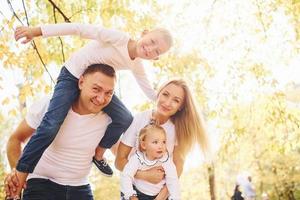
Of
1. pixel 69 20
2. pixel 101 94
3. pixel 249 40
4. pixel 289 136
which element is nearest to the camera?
pixel 101 94

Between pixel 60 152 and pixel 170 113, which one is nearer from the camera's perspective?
pixel 60 152

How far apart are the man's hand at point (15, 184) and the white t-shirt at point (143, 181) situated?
72 centimetres

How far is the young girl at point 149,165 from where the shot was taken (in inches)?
145

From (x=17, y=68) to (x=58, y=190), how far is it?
325cm

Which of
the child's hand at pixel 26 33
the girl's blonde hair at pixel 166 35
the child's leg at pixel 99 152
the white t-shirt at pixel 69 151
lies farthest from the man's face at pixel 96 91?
the girl's blonde hair at pixel 166 35

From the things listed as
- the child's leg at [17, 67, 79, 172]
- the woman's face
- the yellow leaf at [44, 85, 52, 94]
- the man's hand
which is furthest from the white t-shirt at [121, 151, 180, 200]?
the yellow leaf at [44, 85, 52, 94]

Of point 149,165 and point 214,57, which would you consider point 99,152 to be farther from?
point 214,57

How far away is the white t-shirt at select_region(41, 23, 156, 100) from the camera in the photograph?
3729mm

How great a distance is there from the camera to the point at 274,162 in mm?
Result: 19484

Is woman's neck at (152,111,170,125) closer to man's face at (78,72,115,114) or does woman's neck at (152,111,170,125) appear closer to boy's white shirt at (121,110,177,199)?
boy's white shirt at (121,110,177,199)

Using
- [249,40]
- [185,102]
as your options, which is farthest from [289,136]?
[185,102]

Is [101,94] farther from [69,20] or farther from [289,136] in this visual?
[289,136]

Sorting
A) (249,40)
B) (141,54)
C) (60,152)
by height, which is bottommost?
(60,152)

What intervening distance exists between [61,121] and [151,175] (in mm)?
788
